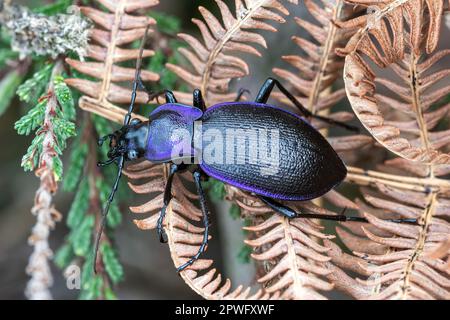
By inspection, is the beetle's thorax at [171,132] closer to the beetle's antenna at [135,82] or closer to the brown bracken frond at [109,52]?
the beetle's antenna at [135,82]

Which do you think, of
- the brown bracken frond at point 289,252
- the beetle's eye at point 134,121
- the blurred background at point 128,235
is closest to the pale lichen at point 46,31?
the beetle's eye at point 134,121

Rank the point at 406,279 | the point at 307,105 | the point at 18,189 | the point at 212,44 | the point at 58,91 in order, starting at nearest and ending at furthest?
the point at 406,279 < the point at 58,91 < the point at 212,44 < the point at 307,105 < the point at 18,189

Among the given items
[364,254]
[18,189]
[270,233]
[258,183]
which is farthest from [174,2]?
[364,254]

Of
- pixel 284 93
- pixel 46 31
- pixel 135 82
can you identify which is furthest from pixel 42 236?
pixel 284 93

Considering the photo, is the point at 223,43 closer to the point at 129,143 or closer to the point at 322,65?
the point at 322,65

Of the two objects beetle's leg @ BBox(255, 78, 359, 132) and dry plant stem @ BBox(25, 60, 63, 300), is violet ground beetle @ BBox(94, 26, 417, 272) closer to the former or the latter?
beetle's leg @ BBox(255, 78, 359, 132)

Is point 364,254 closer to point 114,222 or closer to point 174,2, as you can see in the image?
point 114,222

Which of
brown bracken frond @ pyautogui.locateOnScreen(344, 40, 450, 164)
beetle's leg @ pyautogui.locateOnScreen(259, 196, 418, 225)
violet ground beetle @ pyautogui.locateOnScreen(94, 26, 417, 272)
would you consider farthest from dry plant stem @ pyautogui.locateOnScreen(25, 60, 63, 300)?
brown bracken frond @ pyautogui.locateOnScreen(344, 40, 450, 164)
